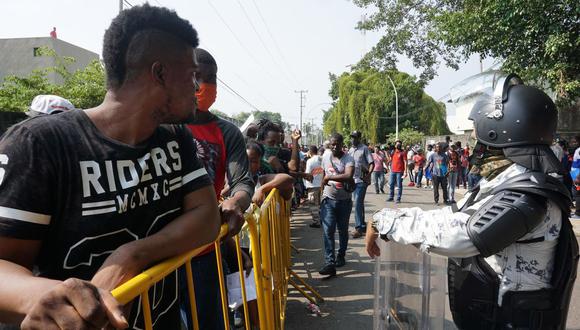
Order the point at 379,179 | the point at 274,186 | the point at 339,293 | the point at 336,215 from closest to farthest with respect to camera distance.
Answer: the point at 274,186
the point at 339,293
the point at 336,215
the point at 379,179

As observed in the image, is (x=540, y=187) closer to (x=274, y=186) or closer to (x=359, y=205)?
(x=274, y=186)

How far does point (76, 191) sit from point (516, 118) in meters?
1.77

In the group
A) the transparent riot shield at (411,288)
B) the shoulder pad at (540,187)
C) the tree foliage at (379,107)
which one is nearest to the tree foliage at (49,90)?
the transparent riot shield at (411,288)

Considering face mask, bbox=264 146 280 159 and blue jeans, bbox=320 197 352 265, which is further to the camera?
face mask, bbox=264 146 280 159

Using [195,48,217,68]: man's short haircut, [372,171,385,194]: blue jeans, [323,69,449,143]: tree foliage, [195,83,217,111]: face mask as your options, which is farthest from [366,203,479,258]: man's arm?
[323,69,449,143]: tree foliage

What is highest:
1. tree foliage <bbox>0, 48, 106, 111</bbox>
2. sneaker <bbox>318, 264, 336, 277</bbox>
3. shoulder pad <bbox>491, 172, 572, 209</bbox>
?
tree foliage <bbox>0, 48, 106, 111</bbox>

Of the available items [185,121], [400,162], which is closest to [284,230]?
[185,121]

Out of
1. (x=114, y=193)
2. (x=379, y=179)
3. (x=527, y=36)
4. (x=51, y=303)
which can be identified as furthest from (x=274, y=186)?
(x=379, y=179)

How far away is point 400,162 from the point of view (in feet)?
39.7

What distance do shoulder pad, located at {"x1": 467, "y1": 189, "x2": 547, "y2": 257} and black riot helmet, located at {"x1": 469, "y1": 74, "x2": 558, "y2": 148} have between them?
305 millimetres

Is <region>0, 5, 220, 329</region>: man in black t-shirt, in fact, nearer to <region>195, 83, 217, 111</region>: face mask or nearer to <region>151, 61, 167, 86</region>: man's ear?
<region>151, 61, 167, 86</region>: man's ear

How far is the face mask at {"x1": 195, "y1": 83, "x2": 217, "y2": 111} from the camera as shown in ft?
7.86

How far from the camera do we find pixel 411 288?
209cm

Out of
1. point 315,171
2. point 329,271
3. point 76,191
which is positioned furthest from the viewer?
point 315,171
